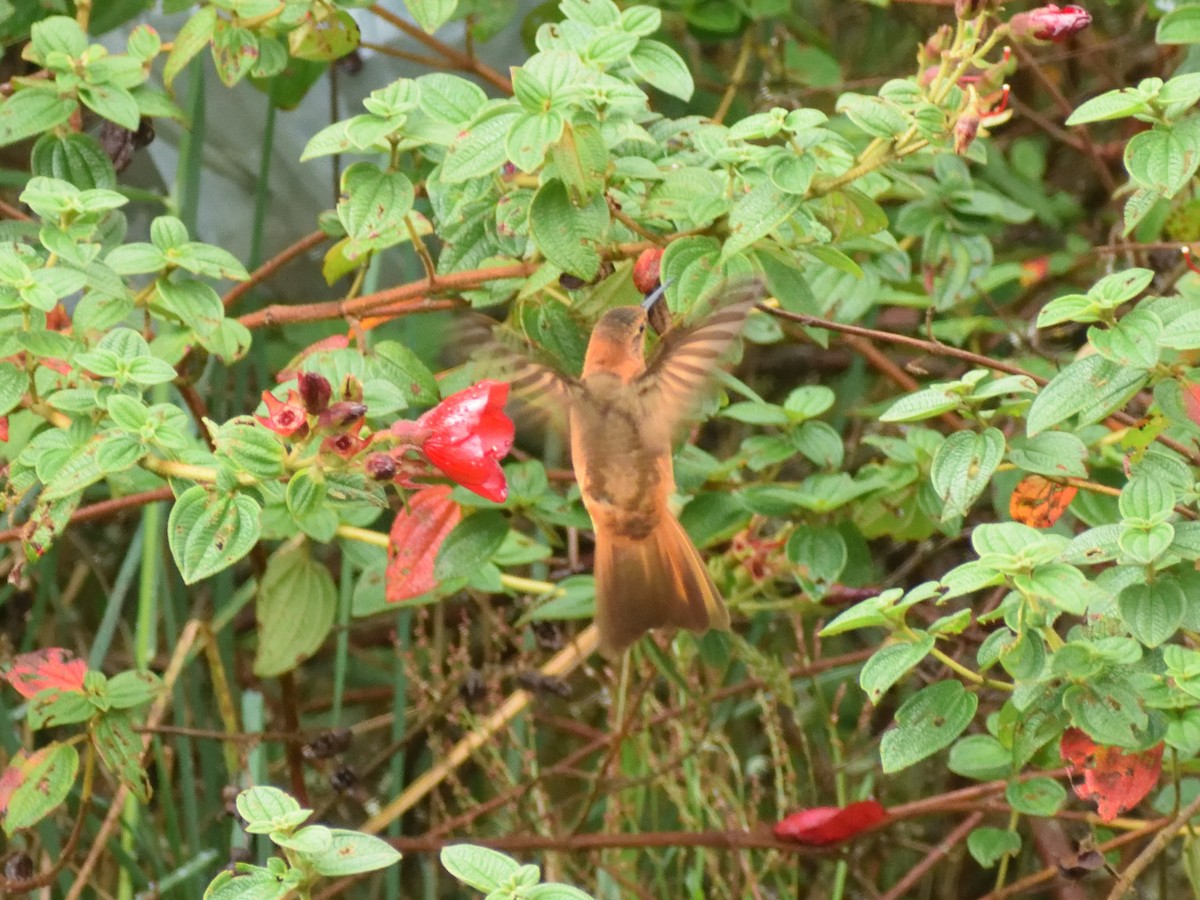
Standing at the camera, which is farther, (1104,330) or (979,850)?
(979,850)

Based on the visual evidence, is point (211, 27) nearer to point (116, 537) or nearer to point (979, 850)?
point (979, 850)

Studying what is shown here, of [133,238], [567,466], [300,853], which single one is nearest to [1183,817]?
[300,853]

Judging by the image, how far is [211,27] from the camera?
1.63 m

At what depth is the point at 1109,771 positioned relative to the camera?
4.44ft

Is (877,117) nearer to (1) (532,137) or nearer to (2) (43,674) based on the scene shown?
(1) (532,137)

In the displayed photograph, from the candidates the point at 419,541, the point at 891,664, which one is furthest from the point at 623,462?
the point at 891,664

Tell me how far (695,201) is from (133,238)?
1.44m

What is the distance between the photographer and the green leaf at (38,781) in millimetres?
1561

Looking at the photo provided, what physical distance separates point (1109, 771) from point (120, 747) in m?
0.97

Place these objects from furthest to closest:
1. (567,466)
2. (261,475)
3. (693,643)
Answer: (567,466) < (693,643) < (261,475)

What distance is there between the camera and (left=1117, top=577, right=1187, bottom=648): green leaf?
115 centimetres

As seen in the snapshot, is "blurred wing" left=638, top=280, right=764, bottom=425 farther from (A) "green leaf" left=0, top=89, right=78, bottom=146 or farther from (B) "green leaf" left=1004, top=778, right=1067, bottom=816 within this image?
(A) "green leaf" left=0, top=89, right=78, bottom=146

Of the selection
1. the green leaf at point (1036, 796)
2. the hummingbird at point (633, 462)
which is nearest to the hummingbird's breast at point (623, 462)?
the hummingbird at point (633, 462)

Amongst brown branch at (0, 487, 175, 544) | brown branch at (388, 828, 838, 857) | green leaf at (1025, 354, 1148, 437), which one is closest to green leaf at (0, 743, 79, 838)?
brown branch at (0, 487, 175, 544)
